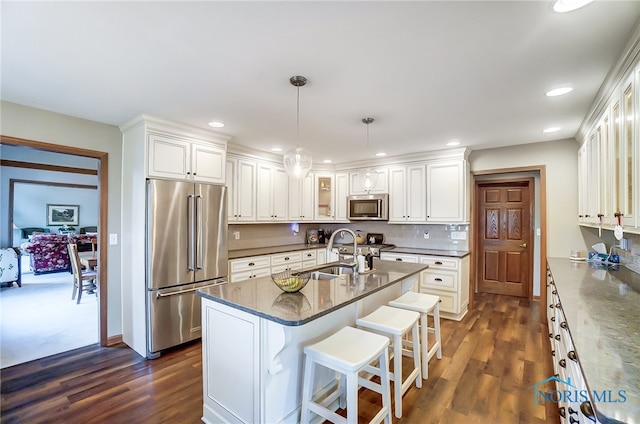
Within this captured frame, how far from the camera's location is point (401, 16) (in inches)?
57.6

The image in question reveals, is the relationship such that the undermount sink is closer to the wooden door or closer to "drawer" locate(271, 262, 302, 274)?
"drawer" locate(271, 262, 302, 274)

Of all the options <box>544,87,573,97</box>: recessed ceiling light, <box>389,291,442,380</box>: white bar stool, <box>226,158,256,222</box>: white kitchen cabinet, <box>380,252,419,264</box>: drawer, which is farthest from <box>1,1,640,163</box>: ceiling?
<box>380,252,419,264</box>: drawer

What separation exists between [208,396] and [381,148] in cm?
356

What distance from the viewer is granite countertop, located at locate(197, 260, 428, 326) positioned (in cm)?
156

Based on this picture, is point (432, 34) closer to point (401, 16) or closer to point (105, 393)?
point (401, 16)

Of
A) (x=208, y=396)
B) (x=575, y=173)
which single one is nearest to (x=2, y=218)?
(x=208, y=396)

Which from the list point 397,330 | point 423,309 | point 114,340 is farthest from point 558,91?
point 114,340

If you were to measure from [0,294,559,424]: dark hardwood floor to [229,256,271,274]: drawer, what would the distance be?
0.99 metres

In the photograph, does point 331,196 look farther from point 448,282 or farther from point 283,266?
point 448,282

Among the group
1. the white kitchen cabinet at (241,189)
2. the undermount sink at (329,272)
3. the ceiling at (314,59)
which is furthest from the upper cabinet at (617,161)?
the white kitchen cabinet at (241,189)

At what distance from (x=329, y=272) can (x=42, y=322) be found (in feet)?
13.1

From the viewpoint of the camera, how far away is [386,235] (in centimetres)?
524

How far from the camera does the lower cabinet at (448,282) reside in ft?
13.0

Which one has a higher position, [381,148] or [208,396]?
[381,148]
